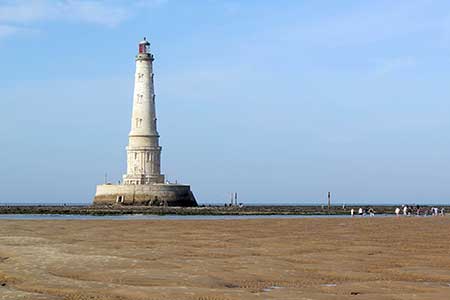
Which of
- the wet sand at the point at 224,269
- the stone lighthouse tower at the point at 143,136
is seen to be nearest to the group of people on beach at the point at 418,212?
the stone lighthouse tower at the point at 143,136

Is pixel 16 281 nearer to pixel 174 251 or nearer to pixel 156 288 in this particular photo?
pixel 156 288

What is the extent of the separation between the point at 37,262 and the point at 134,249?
4216 mm

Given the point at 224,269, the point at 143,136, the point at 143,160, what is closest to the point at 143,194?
the point at 143,160

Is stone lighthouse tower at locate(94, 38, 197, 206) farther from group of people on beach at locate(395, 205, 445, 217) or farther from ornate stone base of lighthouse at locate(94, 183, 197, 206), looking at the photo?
group of people on beach at locate(395, 205, 445, 217)

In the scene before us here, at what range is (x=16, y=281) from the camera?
547 inches

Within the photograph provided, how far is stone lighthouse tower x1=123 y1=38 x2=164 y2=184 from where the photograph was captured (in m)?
74.8

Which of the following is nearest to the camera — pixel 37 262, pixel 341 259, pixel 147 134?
pixel 37 262

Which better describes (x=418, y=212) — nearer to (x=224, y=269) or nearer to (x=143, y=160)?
(x=143, y=160)

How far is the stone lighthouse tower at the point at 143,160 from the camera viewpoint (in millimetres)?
74188

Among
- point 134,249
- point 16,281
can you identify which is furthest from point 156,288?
point 134,249

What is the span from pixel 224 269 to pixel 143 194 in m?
58.7

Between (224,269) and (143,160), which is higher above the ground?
(143,160)

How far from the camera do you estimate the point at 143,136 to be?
74.8m

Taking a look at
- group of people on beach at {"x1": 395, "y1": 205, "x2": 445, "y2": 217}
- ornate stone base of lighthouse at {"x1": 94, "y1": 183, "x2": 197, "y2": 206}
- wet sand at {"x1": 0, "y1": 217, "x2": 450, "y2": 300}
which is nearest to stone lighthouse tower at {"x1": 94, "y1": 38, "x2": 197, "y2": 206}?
ornate stone base of lighthouse at {"x1": 94, "y1": 183, "x2": 197, "y2": 206}
